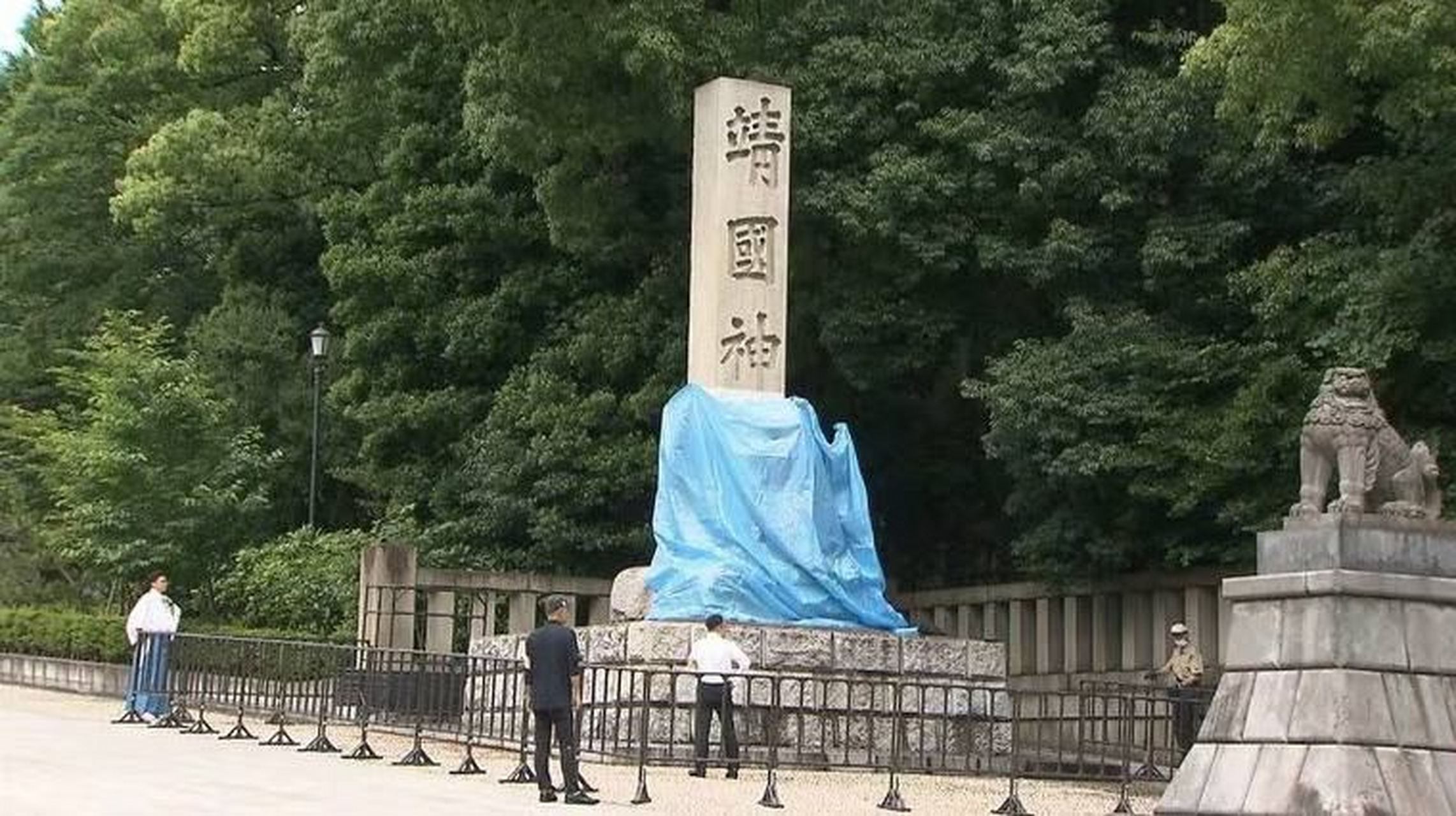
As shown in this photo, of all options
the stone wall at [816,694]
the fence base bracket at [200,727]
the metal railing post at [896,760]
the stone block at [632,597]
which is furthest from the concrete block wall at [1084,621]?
the fence base bracket at [200,727]

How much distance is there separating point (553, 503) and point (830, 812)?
1358cm

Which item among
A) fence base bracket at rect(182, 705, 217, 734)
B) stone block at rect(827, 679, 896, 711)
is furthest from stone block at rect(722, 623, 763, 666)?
fence base bracket at rect(182, 705, 217, 734)

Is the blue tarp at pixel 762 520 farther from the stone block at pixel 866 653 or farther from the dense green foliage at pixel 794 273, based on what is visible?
the dense green foliage at pixel 794 273

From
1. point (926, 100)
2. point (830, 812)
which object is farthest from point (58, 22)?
point (830, 812)

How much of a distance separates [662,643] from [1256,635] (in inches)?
280

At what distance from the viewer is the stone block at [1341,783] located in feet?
35.4

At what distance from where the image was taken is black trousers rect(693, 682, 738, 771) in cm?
1523

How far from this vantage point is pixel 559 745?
13367 mm

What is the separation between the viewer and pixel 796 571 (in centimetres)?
1909

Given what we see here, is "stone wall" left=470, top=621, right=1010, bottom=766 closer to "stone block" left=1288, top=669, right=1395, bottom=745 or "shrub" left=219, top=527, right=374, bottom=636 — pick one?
"stone block" left=1288, top=669, right=1395, bottom=745

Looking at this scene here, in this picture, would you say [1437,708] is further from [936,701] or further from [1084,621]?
[1084,621]

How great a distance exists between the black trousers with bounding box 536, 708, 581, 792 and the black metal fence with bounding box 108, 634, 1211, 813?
88 centimetres

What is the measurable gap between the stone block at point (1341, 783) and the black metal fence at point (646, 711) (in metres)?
3.45

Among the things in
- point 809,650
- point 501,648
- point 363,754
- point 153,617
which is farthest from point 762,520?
point 153,617
